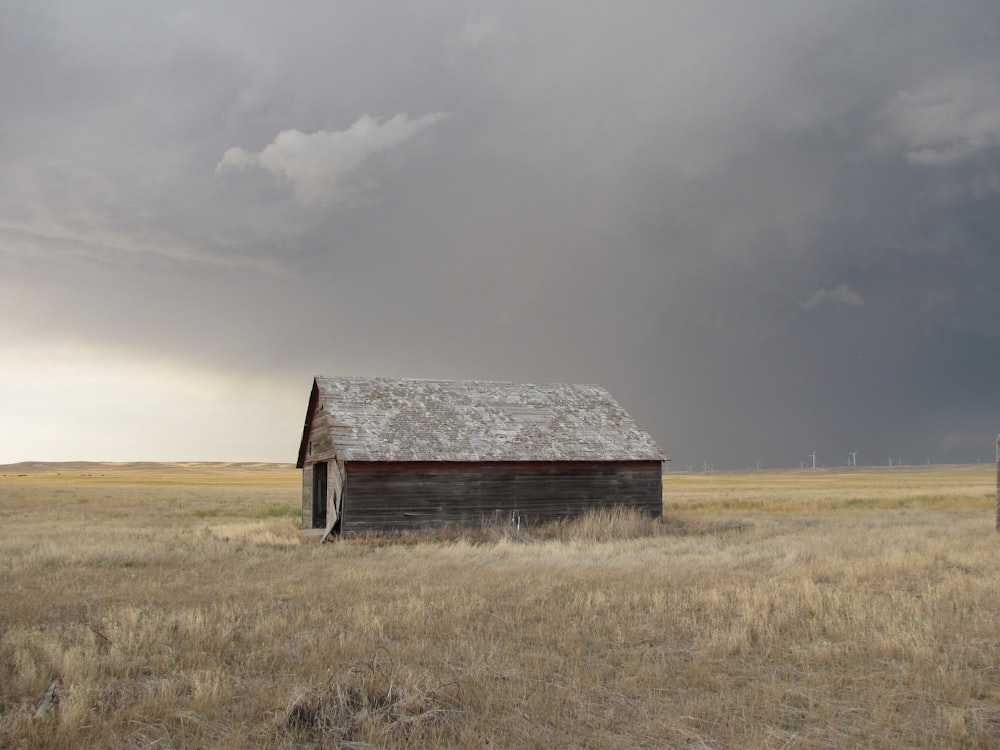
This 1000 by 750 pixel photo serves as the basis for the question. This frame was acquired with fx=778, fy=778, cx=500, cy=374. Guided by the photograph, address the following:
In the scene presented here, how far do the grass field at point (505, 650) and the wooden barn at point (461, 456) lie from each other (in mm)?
5938

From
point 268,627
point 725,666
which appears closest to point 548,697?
point 725,666

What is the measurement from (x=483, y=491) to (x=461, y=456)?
1369 millimetres

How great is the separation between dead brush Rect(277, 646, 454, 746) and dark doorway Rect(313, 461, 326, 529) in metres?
20.9

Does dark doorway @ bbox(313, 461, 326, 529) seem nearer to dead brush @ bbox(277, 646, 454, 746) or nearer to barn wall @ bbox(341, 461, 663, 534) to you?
barn wall @ bbox(341, 461, 663, 534)

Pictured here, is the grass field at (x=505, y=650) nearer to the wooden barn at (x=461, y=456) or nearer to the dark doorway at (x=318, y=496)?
the wooden barn at (x=461, y=456)

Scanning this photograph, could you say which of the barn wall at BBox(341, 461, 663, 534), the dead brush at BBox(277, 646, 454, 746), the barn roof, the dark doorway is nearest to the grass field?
the dead brush at BBox(277, 646, 454, 746)

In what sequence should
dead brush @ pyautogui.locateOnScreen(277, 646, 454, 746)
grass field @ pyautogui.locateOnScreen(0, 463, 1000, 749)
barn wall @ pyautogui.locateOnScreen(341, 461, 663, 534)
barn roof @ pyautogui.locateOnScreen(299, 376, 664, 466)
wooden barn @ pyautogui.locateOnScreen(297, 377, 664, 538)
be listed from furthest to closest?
barn roof @ pyautogui.locateOnScreen(299, 376, 664, 466) → wooden barn @ pyautogui.locateOnScreen(297, 377, 664, 538) → barn wall @ pyautogui.locateOnScreen(341, 461, 663, 534) → grass field @ pyautogui.locateOnScreen(0, 463, 1000, 749) → dead brush @ pyautogui.locateOnScreen(277, 646, 454, 746)

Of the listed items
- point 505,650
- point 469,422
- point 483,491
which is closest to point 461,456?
point 483,491

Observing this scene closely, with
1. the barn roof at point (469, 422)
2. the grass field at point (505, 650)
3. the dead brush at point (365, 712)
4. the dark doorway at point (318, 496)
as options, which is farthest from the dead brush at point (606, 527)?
the dead brush at point (365, 712)

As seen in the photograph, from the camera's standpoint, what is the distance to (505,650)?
26.9ft

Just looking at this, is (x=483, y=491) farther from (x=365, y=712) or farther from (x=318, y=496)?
(x=365, y=712)

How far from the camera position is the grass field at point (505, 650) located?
19.3ft

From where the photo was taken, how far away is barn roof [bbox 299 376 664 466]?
2325cm

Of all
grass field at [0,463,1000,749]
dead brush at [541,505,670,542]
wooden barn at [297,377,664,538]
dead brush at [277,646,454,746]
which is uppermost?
wooden barn at [297,377,664,538]
